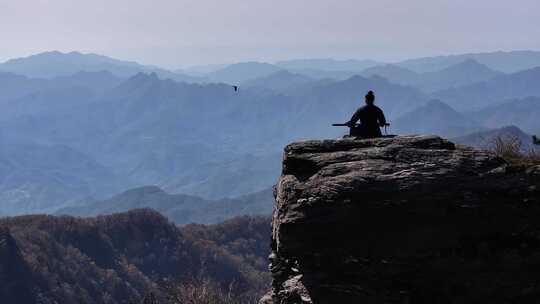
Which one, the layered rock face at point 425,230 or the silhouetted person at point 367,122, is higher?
the silhouetted person at point 367,122

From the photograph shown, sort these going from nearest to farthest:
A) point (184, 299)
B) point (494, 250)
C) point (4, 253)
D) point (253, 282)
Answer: point (494, 250) < point (184, 299) < point (4, 253) < point (253, 282)

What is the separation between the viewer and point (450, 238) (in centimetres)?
1670

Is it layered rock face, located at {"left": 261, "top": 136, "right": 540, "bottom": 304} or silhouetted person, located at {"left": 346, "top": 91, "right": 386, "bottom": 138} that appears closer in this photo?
layered rock face, located at {"left": 261, "top": 136, "right": 540, "bottom": 304}

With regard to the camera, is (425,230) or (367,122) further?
(367,122)

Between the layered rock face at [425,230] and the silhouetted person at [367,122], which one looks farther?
the silhouetted person at [367,122]

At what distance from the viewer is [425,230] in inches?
658

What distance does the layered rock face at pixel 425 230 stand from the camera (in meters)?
16.6

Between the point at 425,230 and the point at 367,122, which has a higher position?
the point at 367,122

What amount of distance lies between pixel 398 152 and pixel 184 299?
38.8 meters

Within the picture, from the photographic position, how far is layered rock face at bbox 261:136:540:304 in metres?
16.6

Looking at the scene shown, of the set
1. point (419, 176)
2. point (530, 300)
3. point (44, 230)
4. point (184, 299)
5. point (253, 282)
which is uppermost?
point (419, 176)

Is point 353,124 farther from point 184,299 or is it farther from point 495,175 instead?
point 184,299

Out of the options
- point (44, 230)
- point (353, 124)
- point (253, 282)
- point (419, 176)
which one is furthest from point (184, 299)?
point (44, 230)

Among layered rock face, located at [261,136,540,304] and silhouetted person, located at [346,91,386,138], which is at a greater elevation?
silhouetted person, located at [346,91,386,138]
